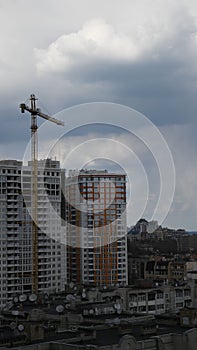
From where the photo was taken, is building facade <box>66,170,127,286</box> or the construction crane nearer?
the construction crane

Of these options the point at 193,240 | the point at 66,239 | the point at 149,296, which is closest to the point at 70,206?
the point at 66,239

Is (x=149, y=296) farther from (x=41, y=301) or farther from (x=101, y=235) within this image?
(x=101, y=235)

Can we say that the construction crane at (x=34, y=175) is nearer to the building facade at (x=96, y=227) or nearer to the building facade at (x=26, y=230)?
the building facade at (x=26, y=230)

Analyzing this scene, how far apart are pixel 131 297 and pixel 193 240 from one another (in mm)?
25666

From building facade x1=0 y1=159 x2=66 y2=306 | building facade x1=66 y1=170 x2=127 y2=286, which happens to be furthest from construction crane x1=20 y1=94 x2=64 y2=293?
building facade x1=66 y1=170 x2=127 y2=286

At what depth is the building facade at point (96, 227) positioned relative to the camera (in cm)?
1981

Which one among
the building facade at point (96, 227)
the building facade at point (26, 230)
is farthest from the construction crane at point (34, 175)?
the building facade at point (96, 227)

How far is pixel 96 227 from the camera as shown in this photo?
20516mm

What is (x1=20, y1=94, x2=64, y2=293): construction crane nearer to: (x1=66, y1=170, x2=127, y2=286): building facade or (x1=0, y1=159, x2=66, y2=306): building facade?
(x1=0, y1=159, x2=66, y2=306): building facade

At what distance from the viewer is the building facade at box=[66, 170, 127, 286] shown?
19812 mm

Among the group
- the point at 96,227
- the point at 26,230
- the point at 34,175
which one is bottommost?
the point at 26,230

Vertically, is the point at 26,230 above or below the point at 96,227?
below

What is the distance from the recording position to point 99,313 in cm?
917

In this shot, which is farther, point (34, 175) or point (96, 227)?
point (96, 227)
